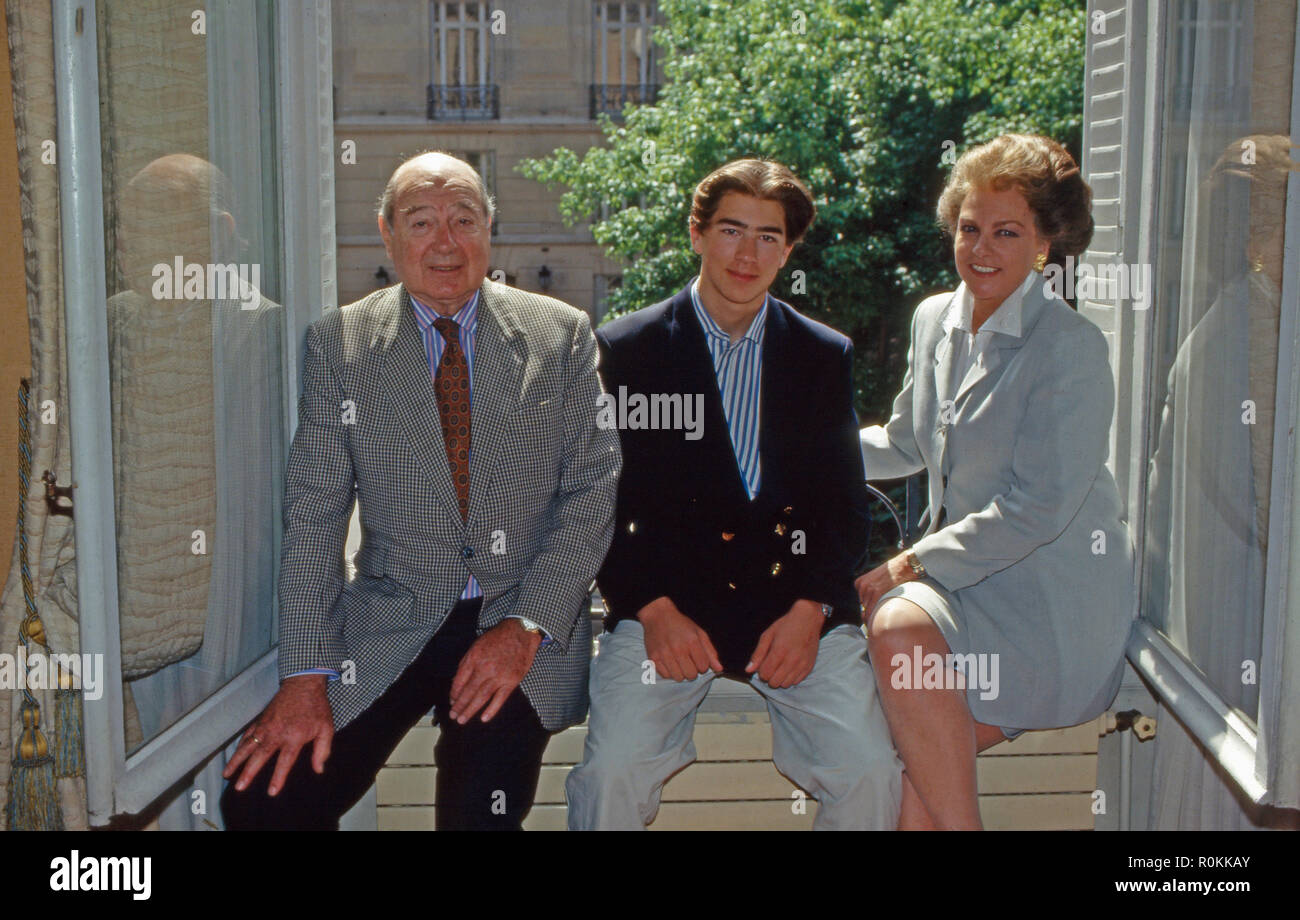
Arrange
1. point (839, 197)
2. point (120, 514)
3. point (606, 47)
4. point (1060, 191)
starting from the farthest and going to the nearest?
point (606, 47) < point (839, 197) < point (1060, 191) < point (120, 514)

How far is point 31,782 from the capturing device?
98.3 inches

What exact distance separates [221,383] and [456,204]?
2.18 ft

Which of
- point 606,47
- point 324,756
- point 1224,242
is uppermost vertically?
point 606,47

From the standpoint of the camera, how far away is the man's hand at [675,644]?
292 centimetres

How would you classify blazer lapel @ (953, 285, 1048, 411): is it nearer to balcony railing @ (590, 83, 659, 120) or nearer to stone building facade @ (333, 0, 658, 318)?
stone building facade @ (333, 0, 658, 318)

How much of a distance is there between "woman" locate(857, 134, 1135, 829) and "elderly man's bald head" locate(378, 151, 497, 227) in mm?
1117

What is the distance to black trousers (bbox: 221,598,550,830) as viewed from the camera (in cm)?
264

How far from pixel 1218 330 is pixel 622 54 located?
23581 millimetres

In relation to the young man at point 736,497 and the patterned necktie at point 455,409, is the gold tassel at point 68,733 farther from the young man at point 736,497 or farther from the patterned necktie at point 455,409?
the young man at point 736,497

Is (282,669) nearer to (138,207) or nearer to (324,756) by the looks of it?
(324,756)

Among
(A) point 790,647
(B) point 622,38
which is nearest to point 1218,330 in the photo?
(A) point 790,647

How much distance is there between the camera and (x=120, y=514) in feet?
7.76

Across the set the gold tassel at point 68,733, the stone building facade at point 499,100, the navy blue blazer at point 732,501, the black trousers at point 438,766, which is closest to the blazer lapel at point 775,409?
the navy blue blazer at point 732,501
